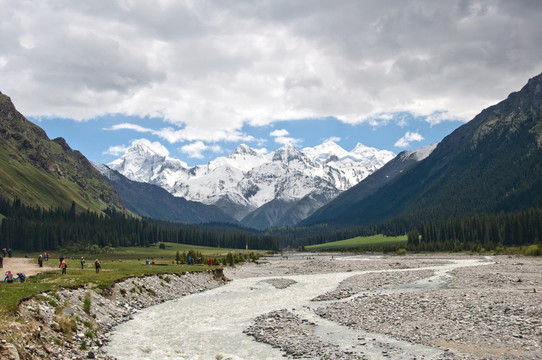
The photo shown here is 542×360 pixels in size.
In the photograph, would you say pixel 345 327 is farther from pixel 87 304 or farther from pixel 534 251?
pixel 534 251

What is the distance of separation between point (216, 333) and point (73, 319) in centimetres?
1081

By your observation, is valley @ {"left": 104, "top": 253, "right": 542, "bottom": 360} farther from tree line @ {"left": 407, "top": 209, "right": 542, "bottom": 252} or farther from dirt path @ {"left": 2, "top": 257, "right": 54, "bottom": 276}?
tree line @ {"left": 407, "top": 209, "right": 542, "bottom": 252}

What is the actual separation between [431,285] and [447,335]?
33.8m

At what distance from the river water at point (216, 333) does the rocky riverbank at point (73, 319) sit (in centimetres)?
154

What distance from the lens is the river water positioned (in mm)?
28375

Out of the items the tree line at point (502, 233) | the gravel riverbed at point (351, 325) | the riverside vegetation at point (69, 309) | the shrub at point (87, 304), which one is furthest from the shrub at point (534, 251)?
the shrub at point (87, 304)

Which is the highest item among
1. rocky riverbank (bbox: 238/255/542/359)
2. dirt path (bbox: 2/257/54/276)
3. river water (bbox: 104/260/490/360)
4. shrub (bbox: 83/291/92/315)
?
dirt path (bbox: 2/257/54/276)

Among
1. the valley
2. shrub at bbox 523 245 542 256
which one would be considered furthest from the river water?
shrub at bbox 523 245 542 256

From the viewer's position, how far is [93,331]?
33.6m

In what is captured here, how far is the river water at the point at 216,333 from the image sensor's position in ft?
93.1

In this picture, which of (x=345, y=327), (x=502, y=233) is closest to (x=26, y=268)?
(x=345, y=327)

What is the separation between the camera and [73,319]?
32.7 meters

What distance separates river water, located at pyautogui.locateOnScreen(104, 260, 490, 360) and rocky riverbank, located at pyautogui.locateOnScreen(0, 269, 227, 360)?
1.54m

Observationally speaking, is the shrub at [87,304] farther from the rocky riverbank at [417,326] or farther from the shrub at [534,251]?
the shrub at [534,251]
